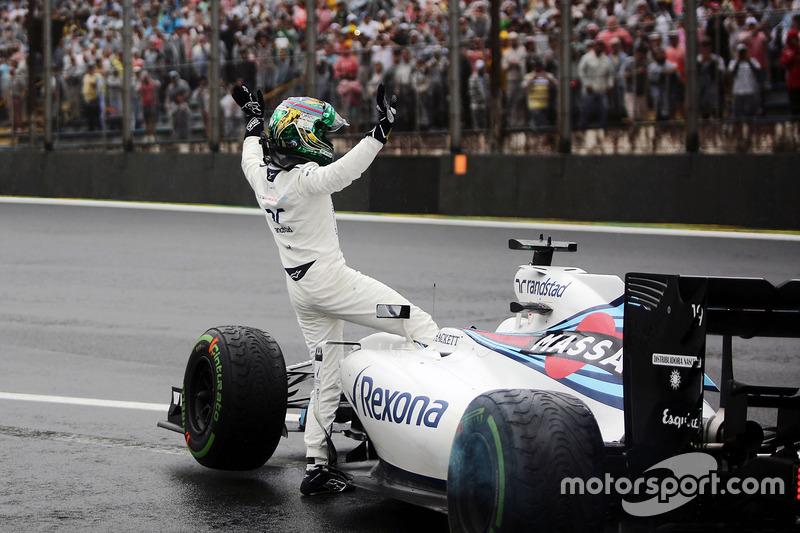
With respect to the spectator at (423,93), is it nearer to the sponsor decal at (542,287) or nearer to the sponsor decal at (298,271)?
the sponsor decal at (298,271)

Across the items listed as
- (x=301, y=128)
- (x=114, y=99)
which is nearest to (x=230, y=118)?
(x=114, y=99)

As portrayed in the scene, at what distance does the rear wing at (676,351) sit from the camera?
4.16m

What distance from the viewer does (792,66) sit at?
49.8 feet

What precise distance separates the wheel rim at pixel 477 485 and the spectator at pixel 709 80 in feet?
40.8

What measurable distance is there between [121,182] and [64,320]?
32.1ft

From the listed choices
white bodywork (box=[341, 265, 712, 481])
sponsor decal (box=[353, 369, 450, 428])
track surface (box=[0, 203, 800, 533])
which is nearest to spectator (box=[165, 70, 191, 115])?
track surface (box=[0, 203, 800, 533])

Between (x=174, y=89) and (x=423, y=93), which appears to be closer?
(x=423, y=93)

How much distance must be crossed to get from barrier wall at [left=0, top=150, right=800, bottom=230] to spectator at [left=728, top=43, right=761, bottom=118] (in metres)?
0.64

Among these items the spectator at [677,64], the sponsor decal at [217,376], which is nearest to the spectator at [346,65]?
the spectator at [677,64]

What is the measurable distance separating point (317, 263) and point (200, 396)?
0.98m

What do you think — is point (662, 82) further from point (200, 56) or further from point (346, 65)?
point (200, 56)

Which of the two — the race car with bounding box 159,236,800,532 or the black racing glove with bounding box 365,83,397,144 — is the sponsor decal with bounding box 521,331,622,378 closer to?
the race car with bounding box 159,236,800,532

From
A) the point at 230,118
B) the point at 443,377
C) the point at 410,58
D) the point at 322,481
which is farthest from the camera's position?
the point at 230,118

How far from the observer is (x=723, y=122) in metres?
15.9
